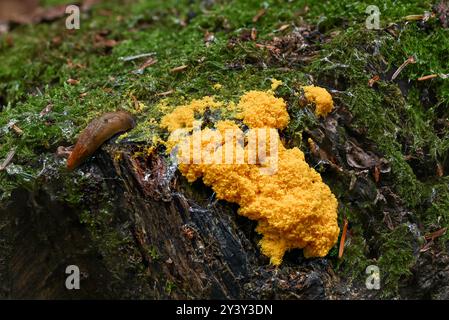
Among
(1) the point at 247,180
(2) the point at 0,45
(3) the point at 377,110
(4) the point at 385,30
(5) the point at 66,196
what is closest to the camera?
(1) the point at 247,180

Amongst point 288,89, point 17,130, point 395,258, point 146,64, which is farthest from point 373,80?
point 17,130

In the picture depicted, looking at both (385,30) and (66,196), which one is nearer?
(66,196)

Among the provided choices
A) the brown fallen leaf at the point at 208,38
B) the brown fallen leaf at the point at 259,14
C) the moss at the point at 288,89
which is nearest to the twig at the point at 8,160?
the moss at the point at 288,89

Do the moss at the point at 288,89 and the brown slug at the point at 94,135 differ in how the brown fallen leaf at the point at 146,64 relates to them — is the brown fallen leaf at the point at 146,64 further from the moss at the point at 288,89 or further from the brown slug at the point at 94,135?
the brown slug at the point at 94,135

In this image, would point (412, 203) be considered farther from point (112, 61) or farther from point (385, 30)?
point (112, 61)

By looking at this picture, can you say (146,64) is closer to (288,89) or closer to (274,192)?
(288,89)

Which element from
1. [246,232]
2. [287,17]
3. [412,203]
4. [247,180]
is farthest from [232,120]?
[287,17]

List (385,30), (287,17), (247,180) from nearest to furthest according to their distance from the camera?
(247,180) → (385,30) → (287,17)

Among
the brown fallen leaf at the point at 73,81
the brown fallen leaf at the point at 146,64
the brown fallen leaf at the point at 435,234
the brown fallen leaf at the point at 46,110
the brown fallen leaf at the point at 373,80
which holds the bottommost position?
the brown fallen leaf at the point at 435,234

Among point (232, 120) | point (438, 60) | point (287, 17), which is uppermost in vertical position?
point (287, 17)
